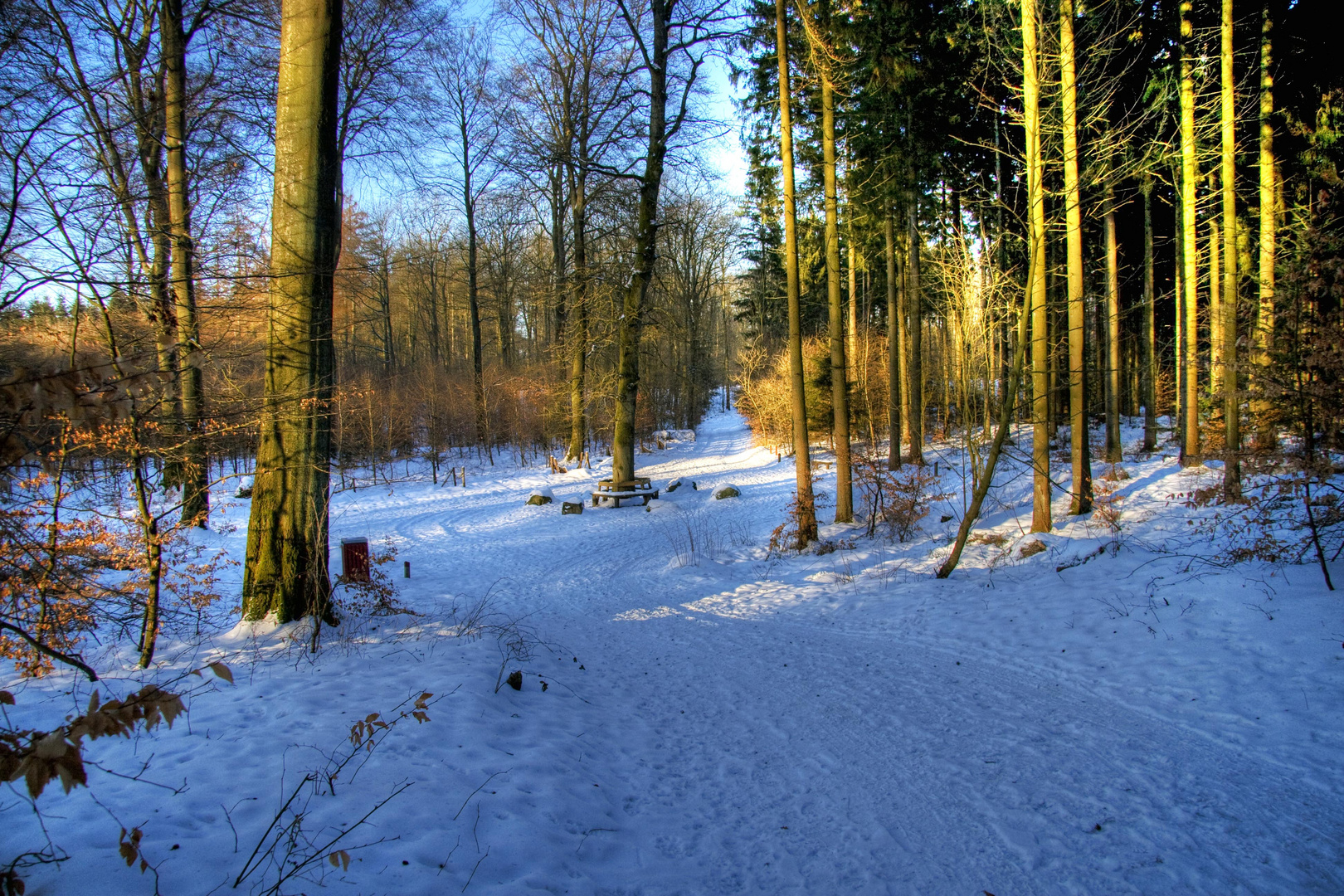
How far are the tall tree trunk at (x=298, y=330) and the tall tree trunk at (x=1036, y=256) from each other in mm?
7743

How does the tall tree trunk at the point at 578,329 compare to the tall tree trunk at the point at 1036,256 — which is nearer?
the tall tree trunk at the point at 1036,256

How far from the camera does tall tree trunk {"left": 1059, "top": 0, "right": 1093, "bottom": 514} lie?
879 centimetres

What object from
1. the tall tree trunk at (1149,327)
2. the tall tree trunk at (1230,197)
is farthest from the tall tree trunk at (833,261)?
the tall tree trunk at (1149,327)

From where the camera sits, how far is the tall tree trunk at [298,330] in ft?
17.2

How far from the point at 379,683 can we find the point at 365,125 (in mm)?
12572

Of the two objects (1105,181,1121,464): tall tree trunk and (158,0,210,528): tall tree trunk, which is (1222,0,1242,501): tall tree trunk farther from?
(158,0,210,528): tall tree trunk

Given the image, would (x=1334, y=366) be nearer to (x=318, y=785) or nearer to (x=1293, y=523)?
(x=1293, y=523)

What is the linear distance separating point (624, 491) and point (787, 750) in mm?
11933

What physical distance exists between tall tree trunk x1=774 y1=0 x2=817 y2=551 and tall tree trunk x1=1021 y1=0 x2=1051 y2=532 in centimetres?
354

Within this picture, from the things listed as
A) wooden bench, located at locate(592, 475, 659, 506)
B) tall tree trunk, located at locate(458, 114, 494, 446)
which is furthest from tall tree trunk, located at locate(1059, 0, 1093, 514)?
tall tree trunk, located at locate(458, 114, 494, 446)

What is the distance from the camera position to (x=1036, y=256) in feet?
25.3

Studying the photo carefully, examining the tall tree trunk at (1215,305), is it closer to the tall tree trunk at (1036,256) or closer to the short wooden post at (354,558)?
the tall tree trunk at (1036,256)

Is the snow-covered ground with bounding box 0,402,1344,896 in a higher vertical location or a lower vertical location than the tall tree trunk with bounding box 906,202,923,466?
lower

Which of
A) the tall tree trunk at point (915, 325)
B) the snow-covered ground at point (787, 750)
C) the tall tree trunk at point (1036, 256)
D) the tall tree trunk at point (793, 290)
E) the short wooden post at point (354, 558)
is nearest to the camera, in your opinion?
the snow-covered ground at point (787, 750)
